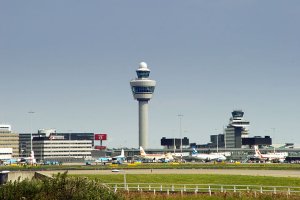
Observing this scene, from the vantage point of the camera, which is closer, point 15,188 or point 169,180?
point 15,188

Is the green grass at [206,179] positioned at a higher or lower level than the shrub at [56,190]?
lower

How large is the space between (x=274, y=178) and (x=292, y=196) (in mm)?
35806

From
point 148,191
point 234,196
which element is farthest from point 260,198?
point 148,191

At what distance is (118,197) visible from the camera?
50219 mm

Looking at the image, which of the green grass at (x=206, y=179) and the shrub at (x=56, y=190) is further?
the green grass at (x=206, y=179)

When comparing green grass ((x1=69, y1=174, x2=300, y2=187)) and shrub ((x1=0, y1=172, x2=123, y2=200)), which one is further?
green grass ((x1=69, y1=174, x2=300, y2=187))

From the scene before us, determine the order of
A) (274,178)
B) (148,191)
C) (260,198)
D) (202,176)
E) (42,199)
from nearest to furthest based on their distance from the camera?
(42,199), (260,198), (148,191), (274,178), (202,176)

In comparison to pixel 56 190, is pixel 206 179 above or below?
below

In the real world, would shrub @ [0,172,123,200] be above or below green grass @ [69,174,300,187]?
above

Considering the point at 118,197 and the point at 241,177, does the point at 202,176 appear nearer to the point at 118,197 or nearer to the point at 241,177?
the point at 241,177

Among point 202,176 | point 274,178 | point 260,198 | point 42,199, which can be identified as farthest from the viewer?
point 202,176

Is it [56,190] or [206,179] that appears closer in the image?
[56,190]

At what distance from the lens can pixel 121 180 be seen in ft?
361

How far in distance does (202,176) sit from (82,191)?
68.7 meters
